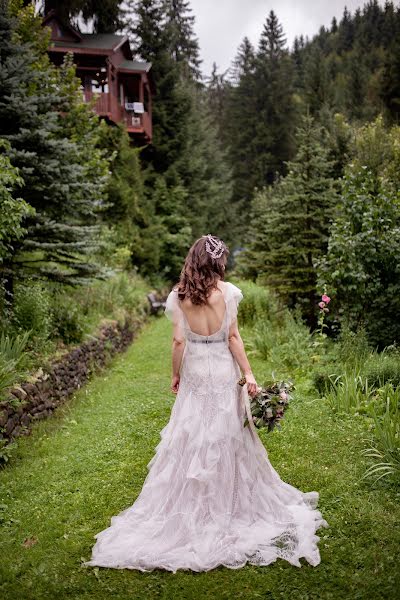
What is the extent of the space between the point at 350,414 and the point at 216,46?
176 ft

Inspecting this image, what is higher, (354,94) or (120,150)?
(354,94)

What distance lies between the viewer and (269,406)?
173 inches

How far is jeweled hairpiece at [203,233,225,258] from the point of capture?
170 inches

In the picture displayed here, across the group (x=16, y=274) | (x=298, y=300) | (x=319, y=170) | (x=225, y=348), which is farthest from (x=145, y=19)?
(x=225, y=348)

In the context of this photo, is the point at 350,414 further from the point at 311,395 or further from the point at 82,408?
the point at 82,408

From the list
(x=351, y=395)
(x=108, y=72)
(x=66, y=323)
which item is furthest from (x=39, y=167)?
(x=108, y=72)

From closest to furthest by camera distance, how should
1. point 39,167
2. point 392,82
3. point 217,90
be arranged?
point 39,167, point 392,82, point 217,90

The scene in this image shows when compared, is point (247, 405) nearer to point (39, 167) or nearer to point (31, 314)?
point (31, 314)

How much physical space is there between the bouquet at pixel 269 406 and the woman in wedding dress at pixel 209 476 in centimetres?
12

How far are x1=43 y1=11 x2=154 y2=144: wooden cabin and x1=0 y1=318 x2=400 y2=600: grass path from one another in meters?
16.6

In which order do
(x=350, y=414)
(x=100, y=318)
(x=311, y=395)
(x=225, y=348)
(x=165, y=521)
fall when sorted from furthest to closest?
(x=100, y=318) → (x=311, y=395) → (x=350, y=414) → (x=225, y=348) → (x=165, y=521)

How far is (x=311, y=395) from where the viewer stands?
809 centimetres

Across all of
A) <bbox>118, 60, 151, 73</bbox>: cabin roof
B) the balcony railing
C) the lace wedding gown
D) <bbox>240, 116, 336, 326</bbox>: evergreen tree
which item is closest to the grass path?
the lace wedding gown

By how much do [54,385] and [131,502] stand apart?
3620 millimetres
